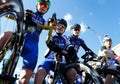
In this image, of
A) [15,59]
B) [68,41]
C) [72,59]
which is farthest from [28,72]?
[68,41]

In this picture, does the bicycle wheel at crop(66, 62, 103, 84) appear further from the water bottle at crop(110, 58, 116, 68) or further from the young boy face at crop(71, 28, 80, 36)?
the young boy face at crop(71, 28, 80, 36)

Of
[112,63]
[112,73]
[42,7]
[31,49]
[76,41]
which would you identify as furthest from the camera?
[112,63]

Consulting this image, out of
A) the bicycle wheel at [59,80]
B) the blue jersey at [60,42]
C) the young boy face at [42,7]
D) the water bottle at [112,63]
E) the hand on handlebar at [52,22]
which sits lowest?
the bicycle wheel at [59,80]

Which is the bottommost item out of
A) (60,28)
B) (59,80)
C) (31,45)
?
(59,80)

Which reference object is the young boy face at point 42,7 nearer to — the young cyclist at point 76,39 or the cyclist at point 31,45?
the cyclist at point 31,45

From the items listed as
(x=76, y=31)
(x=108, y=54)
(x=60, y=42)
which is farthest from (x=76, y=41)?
(x=108, y=54)

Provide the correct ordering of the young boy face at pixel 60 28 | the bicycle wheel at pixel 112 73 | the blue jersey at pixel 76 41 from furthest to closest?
the blue jersey at pixel 76 41
the bicycle wheel at pixel 112 73
the young boy face at pixel 60 28

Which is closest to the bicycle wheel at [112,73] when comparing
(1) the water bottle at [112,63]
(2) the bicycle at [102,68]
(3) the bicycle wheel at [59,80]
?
(2) the bicycle at [102,68]

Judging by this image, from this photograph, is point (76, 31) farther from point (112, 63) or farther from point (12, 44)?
point (12, 44)

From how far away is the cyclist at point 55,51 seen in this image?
6.07 m

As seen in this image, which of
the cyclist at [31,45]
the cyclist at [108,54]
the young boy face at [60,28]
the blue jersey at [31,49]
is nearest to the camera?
the cyclist at [31,45]

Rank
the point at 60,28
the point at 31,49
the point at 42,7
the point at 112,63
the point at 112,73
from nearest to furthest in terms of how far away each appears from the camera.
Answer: the point at 31,49 < the point at 42,7 < the point at 60,28 < the point at 112,73 < the point at 112,63

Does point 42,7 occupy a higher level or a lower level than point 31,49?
higher

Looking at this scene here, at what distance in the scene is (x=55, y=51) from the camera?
667 centimetres
